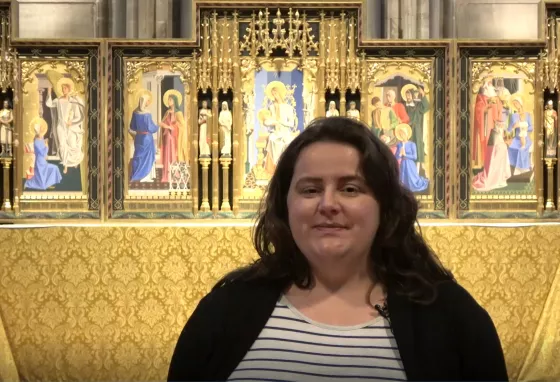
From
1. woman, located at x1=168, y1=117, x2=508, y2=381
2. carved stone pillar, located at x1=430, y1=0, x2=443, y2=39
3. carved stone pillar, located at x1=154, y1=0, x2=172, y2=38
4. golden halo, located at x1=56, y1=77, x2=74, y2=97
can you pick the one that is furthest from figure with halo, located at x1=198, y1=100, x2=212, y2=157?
woman, located at x1=168, y1=117, x2=508, y2=381

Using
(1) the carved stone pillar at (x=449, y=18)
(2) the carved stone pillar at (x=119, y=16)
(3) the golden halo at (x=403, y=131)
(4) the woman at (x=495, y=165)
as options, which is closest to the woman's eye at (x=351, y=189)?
(3) the golden halo at (x=403, y=131)

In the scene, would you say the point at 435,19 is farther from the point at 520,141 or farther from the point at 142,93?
the point at 142,93

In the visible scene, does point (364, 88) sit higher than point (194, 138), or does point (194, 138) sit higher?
point (364, 88)

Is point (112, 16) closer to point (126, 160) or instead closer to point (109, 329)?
point (126, 160)

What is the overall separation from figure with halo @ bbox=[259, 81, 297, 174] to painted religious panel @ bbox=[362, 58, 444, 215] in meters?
0.58

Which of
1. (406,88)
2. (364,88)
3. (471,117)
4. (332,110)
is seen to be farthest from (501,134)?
(332,110)

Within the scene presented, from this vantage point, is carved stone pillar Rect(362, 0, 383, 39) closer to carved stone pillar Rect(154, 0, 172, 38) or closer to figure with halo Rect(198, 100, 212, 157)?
carved stone pillar Rect(154, 0, 172, 38)

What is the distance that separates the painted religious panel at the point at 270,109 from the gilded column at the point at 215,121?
205 mm

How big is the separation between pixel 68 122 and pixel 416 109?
2614 mm

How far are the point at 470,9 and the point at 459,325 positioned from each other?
801cm

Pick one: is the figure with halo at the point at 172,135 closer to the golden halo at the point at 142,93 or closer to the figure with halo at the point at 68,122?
the golden halo at the point at 142,93

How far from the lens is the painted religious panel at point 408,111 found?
6.06 meters

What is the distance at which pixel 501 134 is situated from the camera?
606 centimetres

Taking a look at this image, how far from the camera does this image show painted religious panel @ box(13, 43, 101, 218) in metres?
5.98
